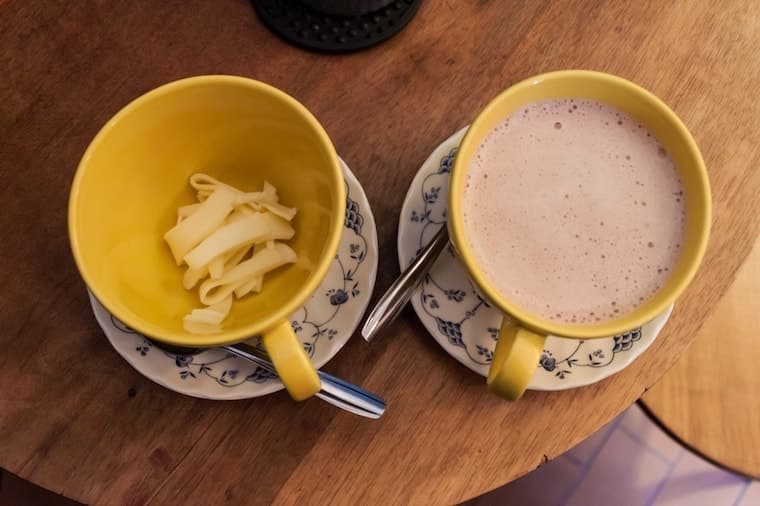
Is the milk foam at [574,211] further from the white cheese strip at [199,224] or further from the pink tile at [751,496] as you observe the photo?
the pink tile at [751,496]

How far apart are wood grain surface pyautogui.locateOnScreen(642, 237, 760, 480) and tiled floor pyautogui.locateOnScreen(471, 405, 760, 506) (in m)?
0.31

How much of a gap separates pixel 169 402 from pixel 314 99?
13.5 inches

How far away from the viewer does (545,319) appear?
0.61 meters

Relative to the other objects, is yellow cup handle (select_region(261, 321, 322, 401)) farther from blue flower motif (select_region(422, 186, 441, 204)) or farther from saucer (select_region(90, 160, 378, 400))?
blue flower motif (select_region(422, 186, 441, 204))

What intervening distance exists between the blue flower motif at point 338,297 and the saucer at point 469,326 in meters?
0.06

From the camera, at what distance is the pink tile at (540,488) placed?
50.4 inches

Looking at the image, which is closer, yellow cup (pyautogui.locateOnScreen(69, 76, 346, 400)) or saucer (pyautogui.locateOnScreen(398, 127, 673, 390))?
yellow cup (pyautogui.locateOnScreen(69, 76, 346, 400))

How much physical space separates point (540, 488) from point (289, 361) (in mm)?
900

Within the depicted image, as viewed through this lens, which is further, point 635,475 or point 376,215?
point 635,475

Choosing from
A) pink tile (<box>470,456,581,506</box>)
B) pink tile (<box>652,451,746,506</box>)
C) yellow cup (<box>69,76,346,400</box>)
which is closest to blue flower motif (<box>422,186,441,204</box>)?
yellow cup (<box>69,76,346,400</box>)

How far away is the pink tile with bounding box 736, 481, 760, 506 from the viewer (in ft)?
4.44

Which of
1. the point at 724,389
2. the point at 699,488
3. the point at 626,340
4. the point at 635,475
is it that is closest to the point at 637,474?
the point at 635,475

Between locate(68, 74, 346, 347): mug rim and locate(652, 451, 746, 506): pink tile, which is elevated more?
locate(68, 74, 346, 347): mug rim

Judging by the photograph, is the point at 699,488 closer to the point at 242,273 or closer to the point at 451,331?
the point at 451,331
